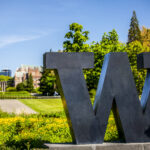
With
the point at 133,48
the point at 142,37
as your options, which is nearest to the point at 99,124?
the point at 133,48

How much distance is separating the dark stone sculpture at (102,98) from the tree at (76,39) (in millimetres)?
24180

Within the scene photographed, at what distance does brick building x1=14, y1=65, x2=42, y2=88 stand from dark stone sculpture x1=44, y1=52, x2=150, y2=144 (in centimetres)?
10860

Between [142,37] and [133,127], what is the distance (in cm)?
4629

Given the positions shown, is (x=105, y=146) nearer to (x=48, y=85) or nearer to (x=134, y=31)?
(x=48, y=85)

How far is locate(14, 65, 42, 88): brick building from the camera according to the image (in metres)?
116

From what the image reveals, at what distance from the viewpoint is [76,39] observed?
30297 mm

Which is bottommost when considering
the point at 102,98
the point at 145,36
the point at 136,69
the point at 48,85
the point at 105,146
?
the point at 48,85

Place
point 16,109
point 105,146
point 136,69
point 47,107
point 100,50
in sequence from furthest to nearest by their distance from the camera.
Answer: point 136,69
point 100,50
point 47,107
point 16,109
point 105,146

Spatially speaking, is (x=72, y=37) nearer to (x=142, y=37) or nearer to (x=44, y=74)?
(x=142, y=37)

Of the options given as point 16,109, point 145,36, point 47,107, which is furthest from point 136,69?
point 16,109

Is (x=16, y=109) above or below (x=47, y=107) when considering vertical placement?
above

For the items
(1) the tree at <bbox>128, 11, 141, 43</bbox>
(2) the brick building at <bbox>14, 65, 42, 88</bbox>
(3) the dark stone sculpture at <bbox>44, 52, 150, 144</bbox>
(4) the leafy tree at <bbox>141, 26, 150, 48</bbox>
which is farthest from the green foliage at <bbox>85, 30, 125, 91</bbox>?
(2) the brick building at <bbox>14, 65, 42, 88</bbox>

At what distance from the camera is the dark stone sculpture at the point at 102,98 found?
543 centimetres

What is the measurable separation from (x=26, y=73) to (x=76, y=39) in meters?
91.1
